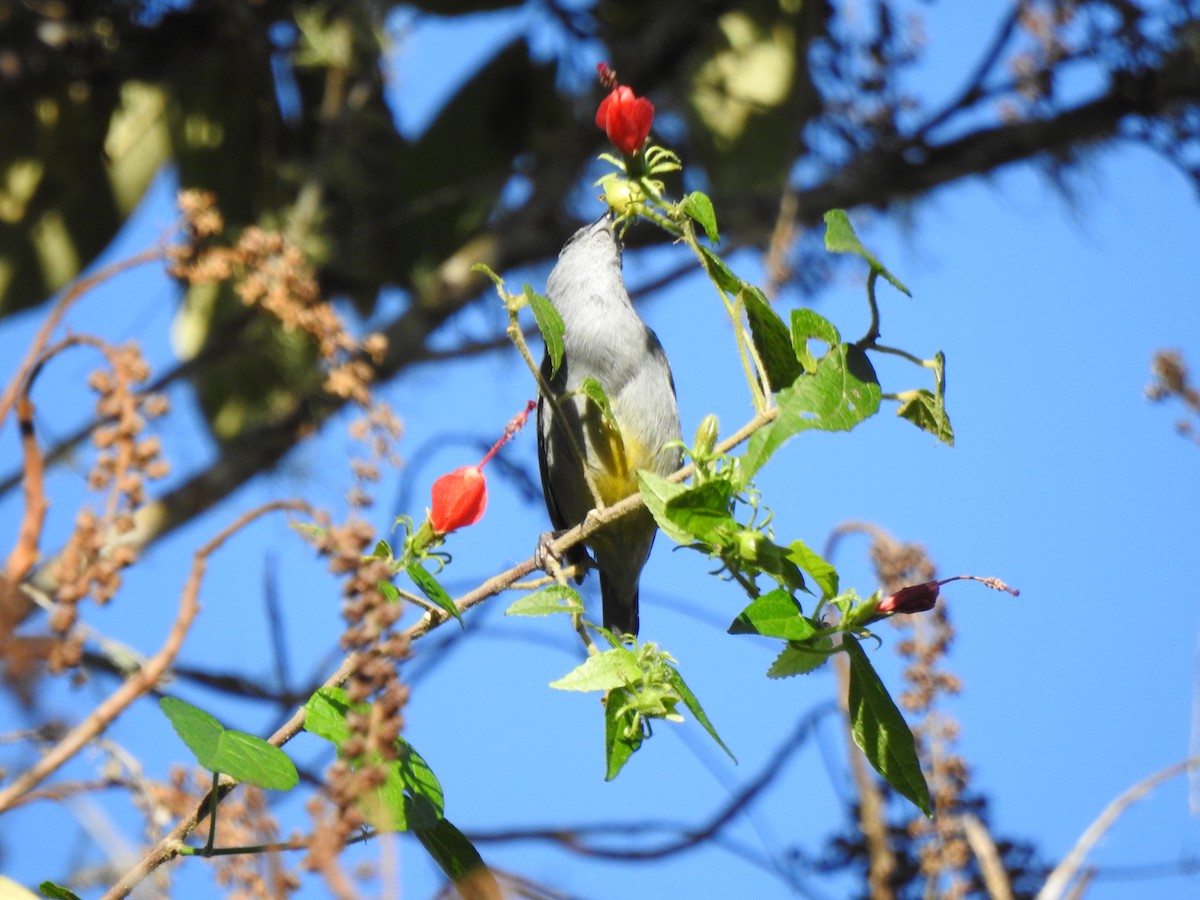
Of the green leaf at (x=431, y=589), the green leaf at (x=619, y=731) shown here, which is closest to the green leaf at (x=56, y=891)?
the green leaf at (x=431, y=589)

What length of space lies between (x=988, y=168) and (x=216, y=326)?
284 cm

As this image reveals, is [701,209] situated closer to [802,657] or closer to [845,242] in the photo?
[845,242]

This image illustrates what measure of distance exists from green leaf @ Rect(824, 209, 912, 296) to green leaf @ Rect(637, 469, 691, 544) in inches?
12.1

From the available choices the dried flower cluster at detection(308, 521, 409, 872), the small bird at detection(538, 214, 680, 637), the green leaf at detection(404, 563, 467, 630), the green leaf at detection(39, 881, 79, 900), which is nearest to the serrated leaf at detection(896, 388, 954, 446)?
the green leaf at detection(404, 563, 467, 630)

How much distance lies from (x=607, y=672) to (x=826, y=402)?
1.24ft

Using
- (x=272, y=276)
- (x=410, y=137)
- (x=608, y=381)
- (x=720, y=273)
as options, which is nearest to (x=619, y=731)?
(x=720, y=273)

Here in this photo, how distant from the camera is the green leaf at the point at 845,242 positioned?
55.1 inches

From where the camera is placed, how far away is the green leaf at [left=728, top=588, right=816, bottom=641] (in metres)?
1.32

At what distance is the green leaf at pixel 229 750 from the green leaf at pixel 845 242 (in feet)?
2.58

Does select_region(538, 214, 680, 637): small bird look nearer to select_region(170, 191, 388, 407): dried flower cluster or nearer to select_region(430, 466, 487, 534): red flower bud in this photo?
select_region(170, 191, 388, 407): dried flower cluster

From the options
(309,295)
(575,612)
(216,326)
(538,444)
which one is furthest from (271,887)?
(216,326)

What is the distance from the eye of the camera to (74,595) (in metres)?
1.43

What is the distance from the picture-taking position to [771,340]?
1586mm

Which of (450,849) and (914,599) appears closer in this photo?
(914,599)
